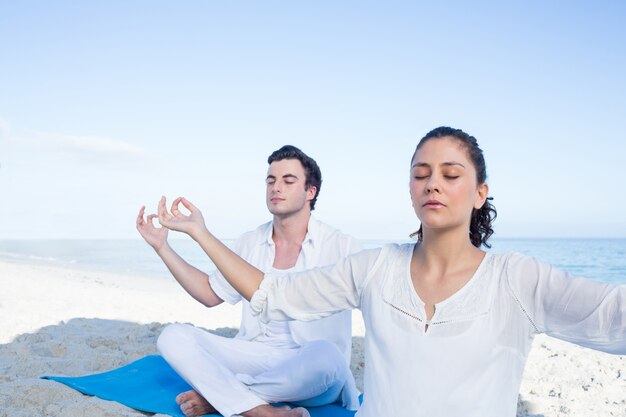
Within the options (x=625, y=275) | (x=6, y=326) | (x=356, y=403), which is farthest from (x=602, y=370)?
(x=625, y=275)

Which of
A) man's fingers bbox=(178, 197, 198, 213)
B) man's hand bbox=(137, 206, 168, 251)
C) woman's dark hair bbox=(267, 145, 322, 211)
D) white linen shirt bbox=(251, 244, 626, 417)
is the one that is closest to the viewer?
white linen shirt bbox=(251, 244, 626, 417)

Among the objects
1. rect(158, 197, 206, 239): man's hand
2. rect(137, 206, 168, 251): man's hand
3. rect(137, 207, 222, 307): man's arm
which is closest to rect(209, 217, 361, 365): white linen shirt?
rect(137, 207, 222, 307): man's arm

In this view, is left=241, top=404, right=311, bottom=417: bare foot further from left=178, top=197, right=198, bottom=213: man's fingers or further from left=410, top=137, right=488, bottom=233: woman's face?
left=410, top=137, right=488, bottom=233: woman's face

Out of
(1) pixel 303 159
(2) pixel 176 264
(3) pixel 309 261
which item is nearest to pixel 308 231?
(3) pixel 309 261

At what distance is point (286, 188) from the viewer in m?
4.47

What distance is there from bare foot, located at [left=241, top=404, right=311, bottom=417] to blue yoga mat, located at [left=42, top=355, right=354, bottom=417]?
30 centimetres

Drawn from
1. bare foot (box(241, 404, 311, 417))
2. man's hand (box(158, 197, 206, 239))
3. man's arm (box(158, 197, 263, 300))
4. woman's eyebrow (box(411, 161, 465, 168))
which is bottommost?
bare foot (box(241, 404, 311, 417))

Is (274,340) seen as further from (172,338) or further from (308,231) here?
(308,231)

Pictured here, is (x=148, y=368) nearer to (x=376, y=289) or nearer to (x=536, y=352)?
(x=376, y=289)

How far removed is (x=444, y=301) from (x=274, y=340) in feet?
7.19

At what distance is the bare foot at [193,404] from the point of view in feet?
12.1

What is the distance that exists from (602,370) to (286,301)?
4309 millimetres

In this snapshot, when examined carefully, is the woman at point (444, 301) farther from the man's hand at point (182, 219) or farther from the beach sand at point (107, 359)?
the beach sand at point (107, 359)

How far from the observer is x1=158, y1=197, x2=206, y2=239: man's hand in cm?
235
